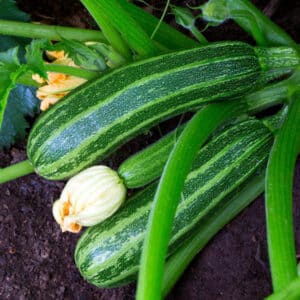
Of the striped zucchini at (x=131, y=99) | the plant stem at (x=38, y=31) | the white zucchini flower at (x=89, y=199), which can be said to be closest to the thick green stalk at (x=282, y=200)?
the striped zucchini at (x=131, y=99)

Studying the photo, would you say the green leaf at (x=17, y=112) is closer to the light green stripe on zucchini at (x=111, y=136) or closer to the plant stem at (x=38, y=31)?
the plant stem at (x=38, y=31)

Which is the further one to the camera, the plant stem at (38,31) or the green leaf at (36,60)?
the plant stem at (38,31)

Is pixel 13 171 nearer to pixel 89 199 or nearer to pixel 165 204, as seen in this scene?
pixel 89 199

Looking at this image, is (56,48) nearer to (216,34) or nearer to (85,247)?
(85,247)

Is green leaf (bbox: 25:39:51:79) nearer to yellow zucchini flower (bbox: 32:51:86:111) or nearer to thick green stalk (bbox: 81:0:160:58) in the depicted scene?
thick green stalk (bbox: 81:0:160:58)

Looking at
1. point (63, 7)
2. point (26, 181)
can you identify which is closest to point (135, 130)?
point (26, 181)

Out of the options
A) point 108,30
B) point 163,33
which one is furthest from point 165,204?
point 163,33
